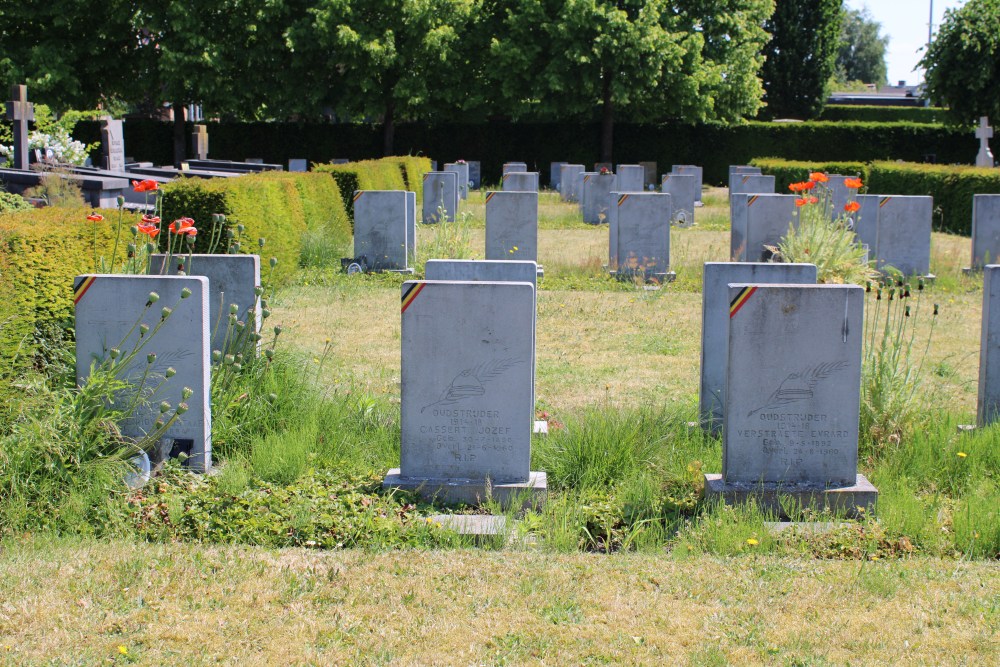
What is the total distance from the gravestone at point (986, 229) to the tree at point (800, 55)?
3387 centimetres

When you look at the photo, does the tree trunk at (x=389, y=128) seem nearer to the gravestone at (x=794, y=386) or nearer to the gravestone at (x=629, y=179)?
the gravestone at (x=629, y=179)

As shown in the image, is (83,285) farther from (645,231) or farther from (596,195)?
(596,195)

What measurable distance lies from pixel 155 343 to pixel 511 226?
8852 millimetres

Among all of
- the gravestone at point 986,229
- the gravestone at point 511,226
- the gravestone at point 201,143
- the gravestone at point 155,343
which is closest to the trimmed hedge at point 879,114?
the gravestone at point 201,143

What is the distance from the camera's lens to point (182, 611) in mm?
4074

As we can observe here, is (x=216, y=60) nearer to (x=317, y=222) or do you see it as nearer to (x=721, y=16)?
(x=721, y=16)

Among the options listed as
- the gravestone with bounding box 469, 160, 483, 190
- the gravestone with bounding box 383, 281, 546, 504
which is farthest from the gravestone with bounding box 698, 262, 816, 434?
the gravestone with bounding box 469, 160, 483, 190

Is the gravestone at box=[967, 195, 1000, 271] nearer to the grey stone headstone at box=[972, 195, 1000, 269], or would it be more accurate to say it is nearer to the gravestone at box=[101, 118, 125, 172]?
the grey stone headstone at box=[972, 195, 1000, 269]

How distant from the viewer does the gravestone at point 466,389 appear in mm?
5488

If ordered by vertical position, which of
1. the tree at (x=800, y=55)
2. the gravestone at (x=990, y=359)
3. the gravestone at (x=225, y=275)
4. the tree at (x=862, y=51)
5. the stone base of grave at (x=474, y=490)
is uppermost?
the tree at (x=862, y=51)

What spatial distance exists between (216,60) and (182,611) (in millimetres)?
32306

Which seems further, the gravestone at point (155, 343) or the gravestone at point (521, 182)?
the gravestone at point (521, 182)

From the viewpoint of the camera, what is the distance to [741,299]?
5.44 meters

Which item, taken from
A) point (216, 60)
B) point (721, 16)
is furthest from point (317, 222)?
point (721, 16)
